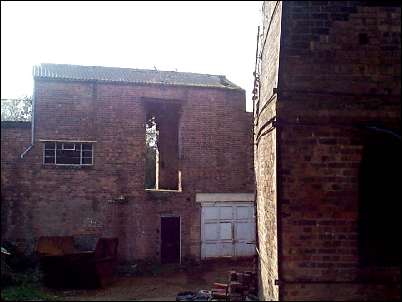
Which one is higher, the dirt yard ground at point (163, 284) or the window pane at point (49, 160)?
the window pane at point (49, 160)

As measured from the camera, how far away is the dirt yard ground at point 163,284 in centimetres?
A: 1116

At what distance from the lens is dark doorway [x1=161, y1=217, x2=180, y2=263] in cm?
1587

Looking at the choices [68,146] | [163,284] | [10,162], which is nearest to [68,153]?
[68,146]

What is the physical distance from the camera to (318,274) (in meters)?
5.03

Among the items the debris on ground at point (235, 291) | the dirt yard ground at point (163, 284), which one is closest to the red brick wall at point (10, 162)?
the dirt yard ground at point (163, 284)

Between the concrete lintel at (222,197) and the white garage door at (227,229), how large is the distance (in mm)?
182

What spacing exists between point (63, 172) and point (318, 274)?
11.6m

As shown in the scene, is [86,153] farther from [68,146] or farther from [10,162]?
[10,162]

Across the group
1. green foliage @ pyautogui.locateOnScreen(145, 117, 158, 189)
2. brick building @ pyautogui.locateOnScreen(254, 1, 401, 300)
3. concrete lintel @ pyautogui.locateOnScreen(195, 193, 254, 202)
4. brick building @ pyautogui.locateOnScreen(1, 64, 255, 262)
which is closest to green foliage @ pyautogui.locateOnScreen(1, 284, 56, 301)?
brick building @ pyautogui.locateOnScreen(1, 64, 255, 262)

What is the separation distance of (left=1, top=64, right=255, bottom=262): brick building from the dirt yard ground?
585 millimetres

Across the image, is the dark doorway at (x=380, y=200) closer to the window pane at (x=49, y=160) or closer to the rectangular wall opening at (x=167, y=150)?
the window pane at (x=49, y=160)

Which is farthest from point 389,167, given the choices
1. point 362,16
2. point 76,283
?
point 76,283

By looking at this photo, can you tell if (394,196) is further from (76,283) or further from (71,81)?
(71,81)

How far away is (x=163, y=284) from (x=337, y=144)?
31.1 ft
